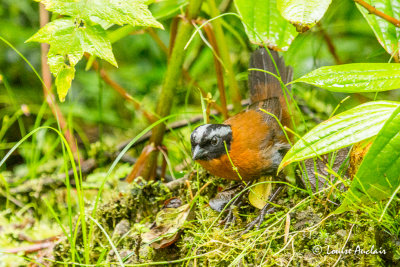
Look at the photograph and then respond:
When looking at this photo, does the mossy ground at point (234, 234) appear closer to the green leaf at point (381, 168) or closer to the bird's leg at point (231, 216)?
the bird's leg at point (231, 216)

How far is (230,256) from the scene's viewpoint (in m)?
1.88

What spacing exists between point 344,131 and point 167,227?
3.20ft

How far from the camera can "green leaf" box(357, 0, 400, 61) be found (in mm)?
1794

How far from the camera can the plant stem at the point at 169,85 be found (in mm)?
2531

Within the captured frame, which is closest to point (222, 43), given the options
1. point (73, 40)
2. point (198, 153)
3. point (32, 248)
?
point (198, 153)

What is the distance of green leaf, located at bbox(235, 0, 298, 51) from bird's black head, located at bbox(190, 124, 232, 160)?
1.66 feet

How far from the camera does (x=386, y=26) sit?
181cm

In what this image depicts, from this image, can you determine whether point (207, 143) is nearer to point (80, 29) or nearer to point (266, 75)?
point (266, 75)

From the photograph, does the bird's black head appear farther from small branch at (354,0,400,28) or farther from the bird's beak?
small branch at (354,0,400,28)

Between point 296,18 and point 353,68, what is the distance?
0.87ft

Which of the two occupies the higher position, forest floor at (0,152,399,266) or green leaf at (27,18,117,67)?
green leaf at (27,18,117,67)

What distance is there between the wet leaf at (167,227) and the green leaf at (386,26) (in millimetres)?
1084

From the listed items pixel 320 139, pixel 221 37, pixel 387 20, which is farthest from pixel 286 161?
pixel 221 37

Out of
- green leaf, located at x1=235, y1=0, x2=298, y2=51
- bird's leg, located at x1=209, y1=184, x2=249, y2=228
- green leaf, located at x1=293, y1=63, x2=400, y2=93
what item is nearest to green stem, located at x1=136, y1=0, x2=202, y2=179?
green leaf, located at x1=235, y1=0, x2=298, y2=51
